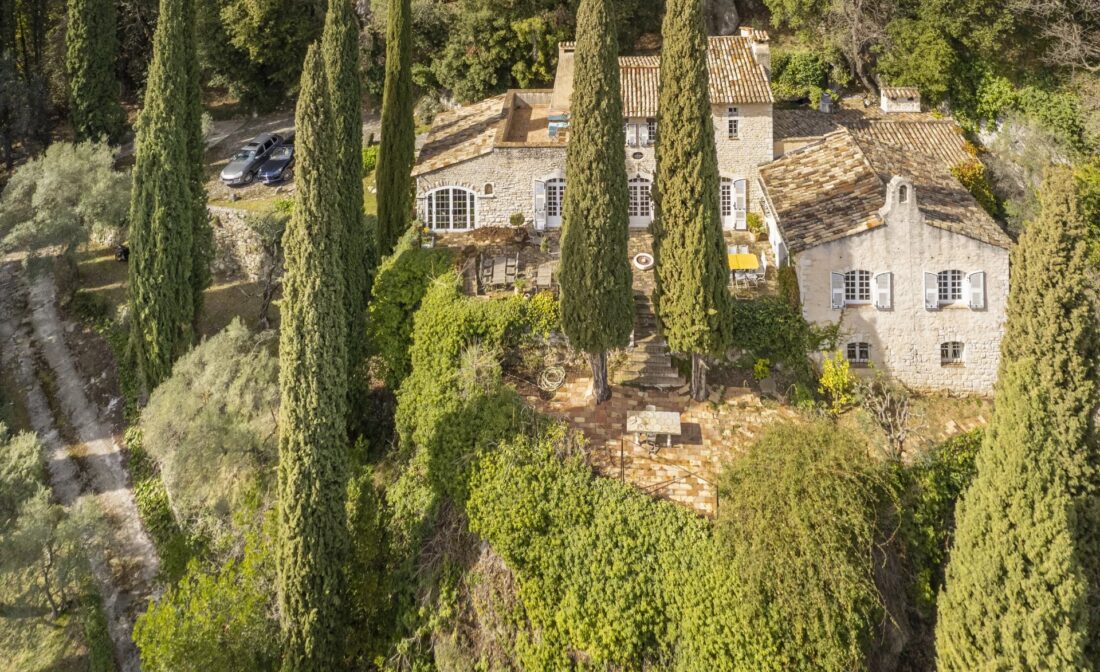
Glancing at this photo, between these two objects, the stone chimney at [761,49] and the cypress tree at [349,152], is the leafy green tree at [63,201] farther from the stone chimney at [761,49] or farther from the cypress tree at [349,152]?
the stone chimney at [761,49]

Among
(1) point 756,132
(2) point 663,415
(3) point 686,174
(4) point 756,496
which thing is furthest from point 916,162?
(4) point 756,496

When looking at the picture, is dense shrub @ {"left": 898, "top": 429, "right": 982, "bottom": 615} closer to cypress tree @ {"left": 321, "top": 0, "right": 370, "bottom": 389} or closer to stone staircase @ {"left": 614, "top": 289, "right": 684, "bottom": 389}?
stone staircase @ {"left": 614, "top": 289, "right": 684, "bottom": 389}

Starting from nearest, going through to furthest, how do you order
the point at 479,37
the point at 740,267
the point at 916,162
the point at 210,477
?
1. the point at 210,477
2. the point at 740,267
3. the point at 916,162
4. the point at 479,37

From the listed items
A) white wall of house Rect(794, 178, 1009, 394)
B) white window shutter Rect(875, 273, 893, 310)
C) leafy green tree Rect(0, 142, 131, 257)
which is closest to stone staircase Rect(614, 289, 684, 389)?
white wall of house Rect(794, 178, 1009, 394)

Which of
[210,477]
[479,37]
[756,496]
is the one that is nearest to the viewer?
[756,496]

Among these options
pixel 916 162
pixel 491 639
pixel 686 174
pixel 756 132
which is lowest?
pixel 491 639

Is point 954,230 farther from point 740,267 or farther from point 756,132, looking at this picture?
point 756,132
